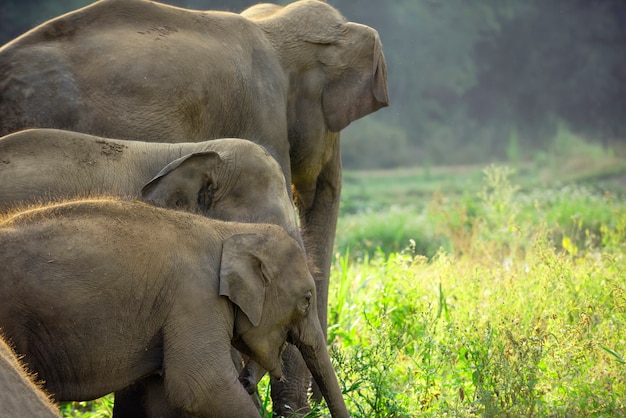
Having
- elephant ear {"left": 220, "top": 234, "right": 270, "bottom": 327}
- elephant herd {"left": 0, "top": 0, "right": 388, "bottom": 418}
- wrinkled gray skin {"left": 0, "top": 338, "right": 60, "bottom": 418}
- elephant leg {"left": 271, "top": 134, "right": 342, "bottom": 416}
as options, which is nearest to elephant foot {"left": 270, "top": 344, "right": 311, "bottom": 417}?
elephant herd {"left": 0, "top": 0, "right": 388, "bottom": 418}

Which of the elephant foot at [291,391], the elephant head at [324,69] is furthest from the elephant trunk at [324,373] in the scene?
the elephant head at [324,69]

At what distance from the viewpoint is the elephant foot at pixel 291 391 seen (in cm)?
596

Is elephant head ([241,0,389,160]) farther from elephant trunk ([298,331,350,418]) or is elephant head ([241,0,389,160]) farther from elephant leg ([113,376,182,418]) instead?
elephant leg ([113,376,182,418])

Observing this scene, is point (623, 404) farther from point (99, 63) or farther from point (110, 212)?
point (99, 63)

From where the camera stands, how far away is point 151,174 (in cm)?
515

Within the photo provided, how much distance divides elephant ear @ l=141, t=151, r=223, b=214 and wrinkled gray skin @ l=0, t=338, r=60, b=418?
189cm

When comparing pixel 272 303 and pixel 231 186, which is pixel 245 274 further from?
pixel 231 186

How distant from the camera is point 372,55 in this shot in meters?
6.61

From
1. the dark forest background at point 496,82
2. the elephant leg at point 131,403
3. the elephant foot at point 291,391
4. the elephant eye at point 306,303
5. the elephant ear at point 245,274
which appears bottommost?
the dark forest background at point 496,82

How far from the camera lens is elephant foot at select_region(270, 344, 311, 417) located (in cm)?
596

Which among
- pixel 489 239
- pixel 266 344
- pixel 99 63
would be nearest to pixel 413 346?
pixel 266 344

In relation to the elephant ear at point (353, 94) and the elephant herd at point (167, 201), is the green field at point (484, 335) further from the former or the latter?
the elephant ear at point (353, 94)

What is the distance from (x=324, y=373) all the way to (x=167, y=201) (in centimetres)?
105

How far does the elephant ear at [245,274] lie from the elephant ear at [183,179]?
526mm
